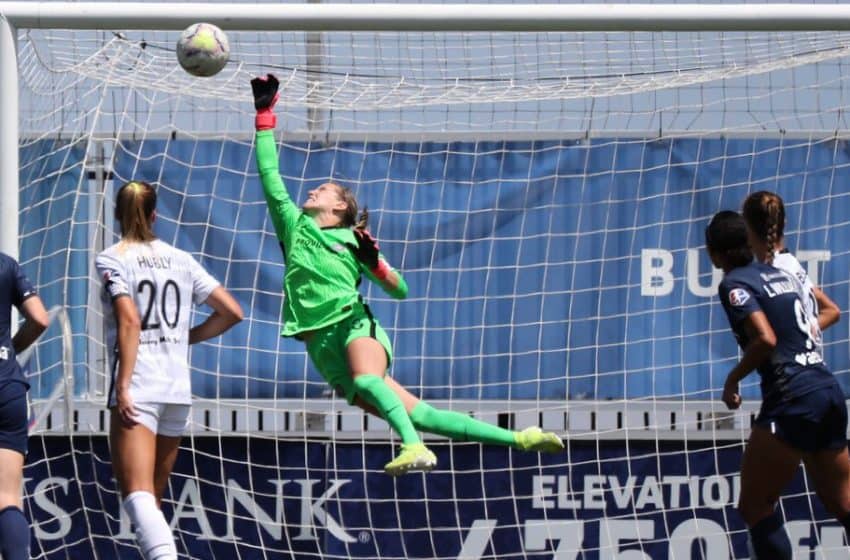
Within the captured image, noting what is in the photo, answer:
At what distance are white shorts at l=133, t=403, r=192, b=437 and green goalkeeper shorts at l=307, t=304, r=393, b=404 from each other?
61cm

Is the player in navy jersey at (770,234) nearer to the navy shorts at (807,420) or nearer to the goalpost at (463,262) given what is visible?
the navy shorts at (807,420)

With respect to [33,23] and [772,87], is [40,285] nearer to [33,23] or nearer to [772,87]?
[33,23]

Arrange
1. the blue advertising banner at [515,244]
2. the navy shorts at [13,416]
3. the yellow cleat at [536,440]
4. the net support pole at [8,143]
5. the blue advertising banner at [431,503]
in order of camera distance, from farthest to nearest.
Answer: the blue advertising banner at [515,244], the blue advertising banner at [431,503], the net support pole at [8,143], the yellow cleat at [536,440], the navy shorts at [13,416]

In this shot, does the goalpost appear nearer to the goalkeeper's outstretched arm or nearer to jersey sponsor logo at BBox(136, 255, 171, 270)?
the goalkeeper's outstretched arm

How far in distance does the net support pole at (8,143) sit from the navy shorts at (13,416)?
46.9 inches

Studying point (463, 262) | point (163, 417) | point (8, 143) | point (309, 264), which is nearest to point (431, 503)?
point (463, 262)

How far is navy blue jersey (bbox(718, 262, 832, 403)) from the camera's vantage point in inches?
249

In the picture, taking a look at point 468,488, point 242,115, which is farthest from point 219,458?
point 242,115

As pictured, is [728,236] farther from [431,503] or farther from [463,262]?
[431,503]

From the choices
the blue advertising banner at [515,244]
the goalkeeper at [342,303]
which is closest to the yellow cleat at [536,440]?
the goalkeeper at [342,303]

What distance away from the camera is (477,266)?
8789 millimetres

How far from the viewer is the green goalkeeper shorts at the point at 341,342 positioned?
6617mm

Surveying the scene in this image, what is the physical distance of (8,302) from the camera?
20.3 feet

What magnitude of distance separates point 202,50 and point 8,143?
3.46 ft
